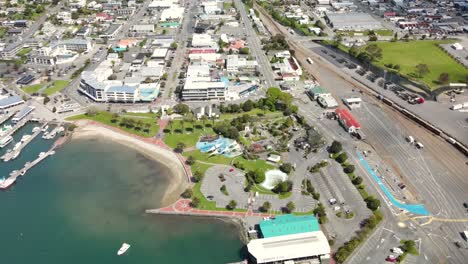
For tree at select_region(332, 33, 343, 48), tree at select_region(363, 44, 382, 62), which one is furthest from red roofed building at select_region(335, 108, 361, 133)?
tree at select_region(332, 33, 343, 48)

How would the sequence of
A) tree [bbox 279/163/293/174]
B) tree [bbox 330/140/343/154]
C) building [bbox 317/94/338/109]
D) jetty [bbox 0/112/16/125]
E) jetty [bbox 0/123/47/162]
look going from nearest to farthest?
tree [bbox 279/163/293/174], tree [bbox 330/140/343/154], jetty [bbox 0/123/47/162], jetty [bbox 0/112/16/125], building [bbox 317/94/338/109]

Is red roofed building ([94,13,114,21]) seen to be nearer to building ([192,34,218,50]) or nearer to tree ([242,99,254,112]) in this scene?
building ([192,34,218,50])

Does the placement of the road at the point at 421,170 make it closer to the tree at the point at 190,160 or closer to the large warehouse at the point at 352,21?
the tree at the point at 190,160

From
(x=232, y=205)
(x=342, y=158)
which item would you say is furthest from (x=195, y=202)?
(x=342, y=158)

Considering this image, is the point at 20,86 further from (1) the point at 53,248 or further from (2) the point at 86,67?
(1) the point at 53,248

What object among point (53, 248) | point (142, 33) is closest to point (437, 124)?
Result: point (53, 248)

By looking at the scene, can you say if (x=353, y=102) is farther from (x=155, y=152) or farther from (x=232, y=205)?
(x=155, y=152)

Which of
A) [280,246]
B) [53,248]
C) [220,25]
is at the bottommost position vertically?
[53,248]
